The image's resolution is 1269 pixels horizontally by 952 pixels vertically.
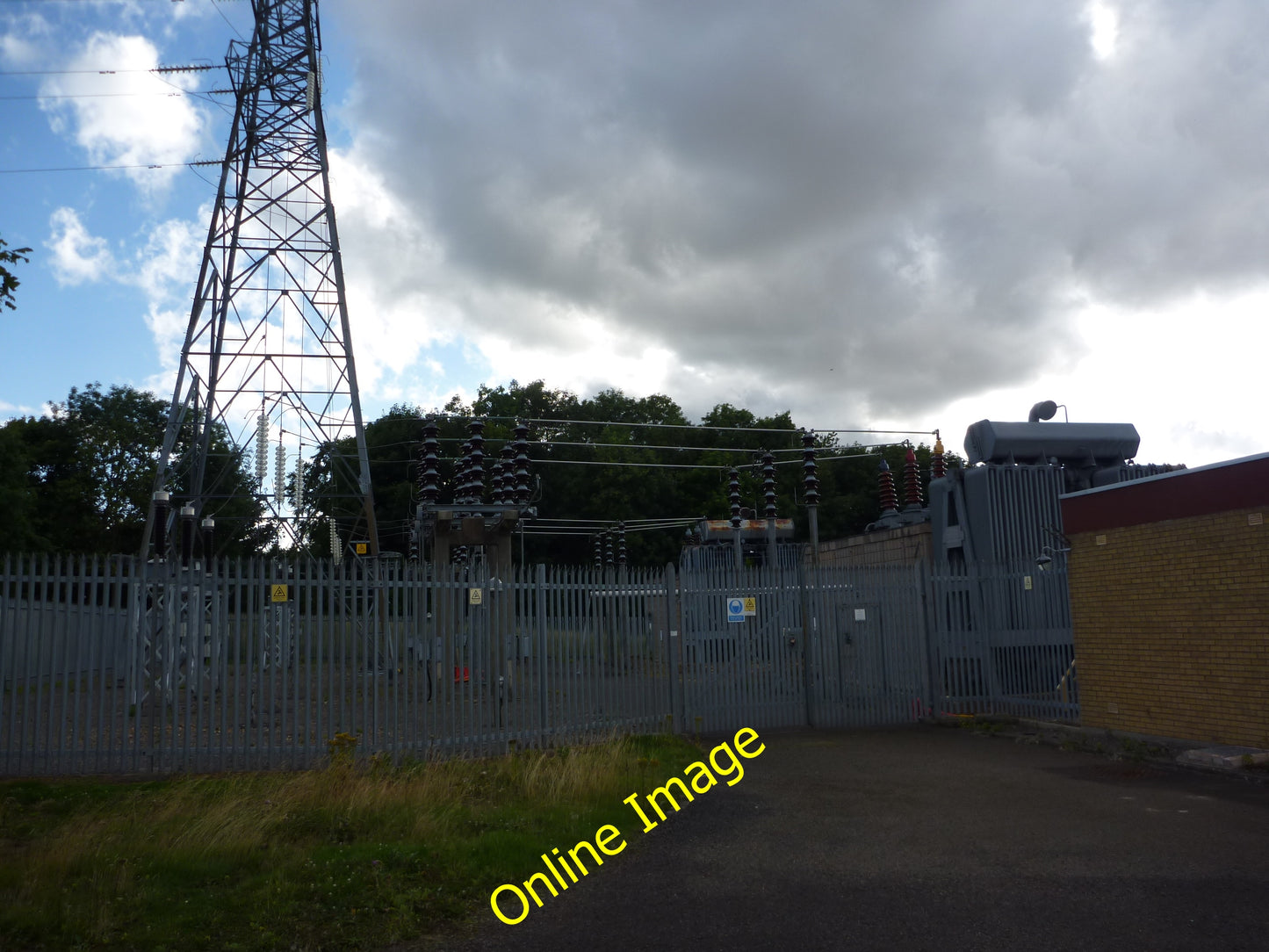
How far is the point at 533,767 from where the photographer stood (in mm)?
10258

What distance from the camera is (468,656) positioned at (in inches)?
488

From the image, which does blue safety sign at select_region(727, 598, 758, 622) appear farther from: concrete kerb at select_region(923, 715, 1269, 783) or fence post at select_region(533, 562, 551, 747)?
concrete kerb at select_region(923, 715, 1269, 783)

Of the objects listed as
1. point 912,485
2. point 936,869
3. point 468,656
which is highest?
point 912,485

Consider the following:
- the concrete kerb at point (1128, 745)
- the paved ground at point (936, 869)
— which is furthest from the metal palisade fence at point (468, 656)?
the paved ground at point (936, 869)

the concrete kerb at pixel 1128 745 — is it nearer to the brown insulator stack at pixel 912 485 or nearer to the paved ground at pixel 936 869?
the paved ground at pixel 936 869

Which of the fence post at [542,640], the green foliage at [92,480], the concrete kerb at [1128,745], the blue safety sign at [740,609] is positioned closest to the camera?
the concrete kerb at [1128,745]

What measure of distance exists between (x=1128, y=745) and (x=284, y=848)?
9.93 meters

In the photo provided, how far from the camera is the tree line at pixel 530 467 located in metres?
A: 49.8

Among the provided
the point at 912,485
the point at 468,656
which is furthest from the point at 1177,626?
the point at 912,485

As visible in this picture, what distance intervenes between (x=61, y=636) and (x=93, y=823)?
3.13 metres

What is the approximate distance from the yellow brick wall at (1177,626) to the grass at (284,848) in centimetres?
672

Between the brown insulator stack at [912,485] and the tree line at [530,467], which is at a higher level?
the tree line at [530,467]

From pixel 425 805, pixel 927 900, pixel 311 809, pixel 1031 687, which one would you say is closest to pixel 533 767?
pixel 425 805

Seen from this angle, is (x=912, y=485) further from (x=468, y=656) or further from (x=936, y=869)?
(x=936, y=869)
